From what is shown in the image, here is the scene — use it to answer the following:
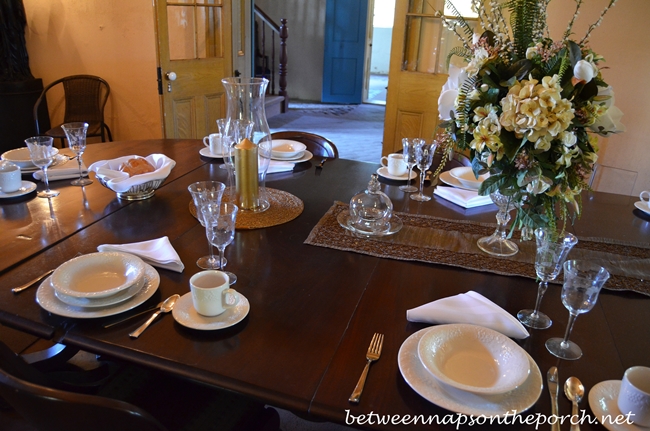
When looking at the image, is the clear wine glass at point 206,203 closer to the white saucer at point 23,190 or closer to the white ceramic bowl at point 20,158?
the white saucer at point 23,190

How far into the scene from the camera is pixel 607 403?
2.54ft

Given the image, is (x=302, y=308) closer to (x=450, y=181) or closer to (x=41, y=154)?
(x=450, y=181)

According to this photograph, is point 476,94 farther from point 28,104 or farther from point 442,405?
point 28,104

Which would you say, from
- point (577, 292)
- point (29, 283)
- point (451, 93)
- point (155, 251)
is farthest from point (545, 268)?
point (29, 283)

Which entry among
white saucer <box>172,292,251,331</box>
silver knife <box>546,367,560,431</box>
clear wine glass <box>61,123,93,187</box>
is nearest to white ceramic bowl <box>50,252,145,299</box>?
white saucer <box>172,292,251,331</box>

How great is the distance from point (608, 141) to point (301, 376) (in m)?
3.00

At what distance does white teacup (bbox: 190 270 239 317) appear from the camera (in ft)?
3.07

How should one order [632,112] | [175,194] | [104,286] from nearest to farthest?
[104,286], [175,194], [632,112]

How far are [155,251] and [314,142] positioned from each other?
134cm

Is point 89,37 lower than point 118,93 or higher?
higher

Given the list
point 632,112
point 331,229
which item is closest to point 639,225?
point 331,229

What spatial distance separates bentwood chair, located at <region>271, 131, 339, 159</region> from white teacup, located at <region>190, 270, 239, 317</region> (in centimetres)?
139

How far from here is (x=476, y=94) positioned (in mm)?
1079

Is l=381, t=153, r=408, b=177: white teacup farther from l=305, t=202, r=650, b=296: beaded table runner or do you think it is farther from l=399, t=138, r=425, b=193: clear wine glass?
l=305, t=202, r=650, b=296: beaded table runner
